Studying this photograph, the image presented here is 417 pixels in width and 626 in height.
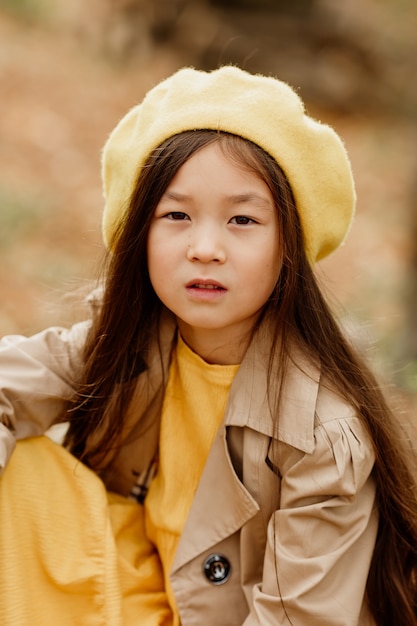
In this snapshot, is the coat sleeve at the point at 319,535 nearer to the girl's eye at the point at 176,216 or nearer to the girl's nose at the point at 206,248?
the girl's nose at the point at 206,248

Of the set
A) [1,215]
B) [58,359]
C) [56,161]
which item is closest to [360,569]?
[58,359]

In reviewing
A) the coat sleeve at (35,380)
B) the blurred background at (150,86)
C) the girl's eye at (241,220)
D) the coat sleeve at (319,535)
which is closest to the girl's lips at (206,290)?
the girl's eye at (241,220)

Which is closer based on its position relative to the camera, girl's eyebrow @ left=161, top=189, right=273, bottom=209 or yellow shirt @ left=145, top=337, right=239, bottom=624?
girl's eyebrow @ left=161, top=189, right=273, bottom=209

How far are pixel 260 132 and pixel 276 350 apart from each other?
0.55 meters

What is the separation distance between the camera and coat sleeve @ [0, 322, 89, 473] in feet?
6.93

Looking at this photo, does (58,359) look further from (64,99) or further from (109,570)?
(64,99)

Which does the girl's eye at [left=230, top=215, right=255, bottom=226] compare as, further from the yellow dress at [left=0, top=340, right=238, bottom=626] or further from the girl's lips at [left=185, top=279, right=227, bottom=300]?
the yellow dress at [left=0, top=340, right=238, bottom=626]

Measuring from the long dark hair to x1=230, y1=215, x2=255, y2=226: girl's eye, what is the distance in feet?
0.25

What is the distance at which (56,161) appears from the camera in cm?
611

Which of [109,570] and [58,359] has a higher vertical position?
[58,359]

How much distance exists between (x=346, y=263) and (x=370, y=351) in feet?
11.6

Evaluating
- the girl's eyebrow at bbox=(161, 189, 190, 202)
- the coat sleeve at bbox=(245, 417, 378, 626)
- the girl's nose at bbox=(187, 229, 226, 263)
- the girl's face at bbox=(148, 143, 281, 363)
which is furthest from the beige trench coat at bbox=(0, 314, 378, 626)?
the girl's eyebrow at bbox=(161, 189, 190, 202)

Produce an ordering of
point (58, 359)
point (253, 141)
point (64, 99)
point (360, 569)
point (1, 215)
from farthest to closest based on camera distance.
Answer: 1. point (64, 99)
2. point (1, 215)
3. point (58, 359)
4. point (360, 569)
5. point (253, 141)

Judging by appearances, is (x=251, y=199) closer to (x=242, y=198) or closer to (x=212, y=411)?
(x=242, y=198)
